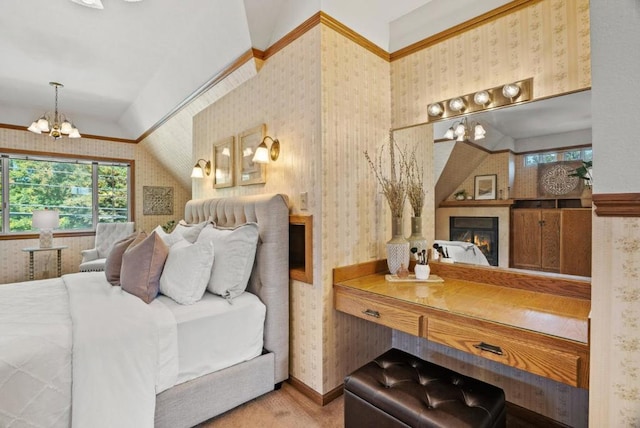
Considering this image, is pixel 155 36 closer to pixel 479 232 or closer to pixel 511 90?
pixel 511 90

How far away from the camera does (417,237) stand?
2.07 meters

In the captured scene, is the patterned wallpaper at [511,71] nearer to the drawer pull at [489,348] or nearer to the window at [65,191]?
the drawer pull at [489,348]

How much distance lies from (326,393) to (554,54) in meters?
2.27

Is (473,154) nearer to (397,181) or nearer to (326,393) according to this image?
(397,181)

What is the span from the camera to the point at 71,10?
227cm

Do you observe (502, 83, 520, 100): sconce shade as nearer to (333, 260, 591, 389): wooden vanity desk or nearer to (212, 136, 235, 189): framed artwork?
(333, 260, 591, 389): wooden vanity desk

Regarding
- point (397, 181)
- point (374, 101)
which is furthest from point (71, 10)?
point (397, 181)

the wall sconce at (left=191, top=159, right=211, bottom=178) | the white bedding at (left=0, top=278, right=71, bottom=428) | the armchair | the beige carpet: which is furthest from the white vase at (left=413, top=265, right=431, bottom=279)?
the armchair

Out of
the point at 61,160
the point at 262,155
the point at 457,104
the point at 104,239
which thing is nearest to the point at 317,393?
the point at 262,155

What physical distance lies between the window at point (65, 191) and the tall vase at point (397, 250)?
15.8 ft

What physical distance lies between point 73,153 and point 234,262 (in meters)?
4.32

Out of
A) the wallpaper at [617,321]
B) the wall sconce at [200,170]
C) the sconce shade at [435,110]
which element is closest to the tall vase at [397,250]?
the sconce shade at [435,110]

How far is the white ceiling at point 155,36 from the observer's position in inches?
78.9

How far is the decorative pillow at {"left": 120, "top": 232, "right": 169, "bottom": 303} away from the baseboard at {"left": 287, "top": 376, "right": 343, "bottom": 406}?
1.09 metres
